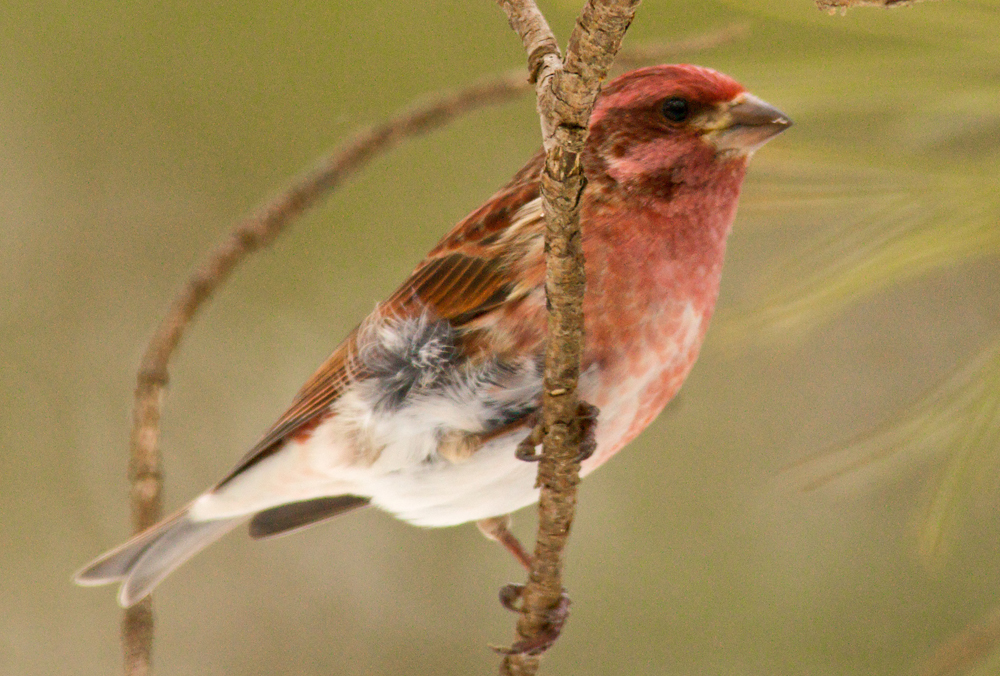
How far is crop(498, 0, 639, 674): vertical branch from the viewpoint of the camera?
53.6 inches

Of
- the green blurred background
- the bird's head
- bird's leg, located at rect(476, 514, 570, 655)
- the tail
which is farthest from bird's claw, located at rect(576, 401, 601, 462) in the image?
the green blurred background

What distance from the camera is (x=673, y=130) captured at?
253 cm

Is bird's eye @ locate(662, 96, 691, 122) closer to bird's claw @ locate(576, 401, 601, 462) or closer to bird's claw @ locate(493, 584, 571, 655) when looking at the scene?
bird's claw @ locate(576, 401, 601, 462)

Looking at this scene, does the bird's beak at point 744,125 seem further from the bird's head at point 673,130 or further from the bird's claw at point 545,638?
the bird's claw at point 545,638

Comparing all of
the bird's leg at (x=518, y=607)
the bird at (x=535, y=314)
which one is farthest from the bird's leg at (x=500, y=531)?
the bird at (x=535, y=314)

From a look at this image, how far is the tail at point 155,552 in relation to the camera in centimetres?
315

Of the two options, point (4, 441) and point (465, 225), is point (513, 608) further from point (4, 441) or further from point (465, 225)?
point (4, 441)

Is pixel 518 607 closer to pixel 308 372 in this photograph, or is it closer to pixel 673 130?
pixel 673 130

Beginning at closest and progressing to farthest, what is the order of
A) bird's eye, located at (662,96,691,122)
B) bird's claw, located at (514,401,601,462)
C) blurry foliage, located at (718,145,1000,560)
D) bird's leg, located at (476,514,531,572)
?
blurry foliage, located at (718,145,1000,560) < bird's claw, located at (514,401,601,462) < bird's eye, located at (662,96,691,122) < bird's leg, located at (476,514,531,572)

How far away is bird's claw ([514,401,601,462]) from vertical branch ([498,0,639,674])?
58mm

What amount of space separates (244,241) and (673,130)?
3.45 feet

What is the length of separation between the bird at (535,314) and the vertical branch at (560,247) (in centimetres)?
20

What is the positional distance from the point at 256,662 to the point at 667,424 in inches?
100

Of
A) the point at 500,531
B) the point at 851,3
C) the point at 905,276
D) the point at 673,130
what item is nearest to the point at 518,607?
the point at 500,531
